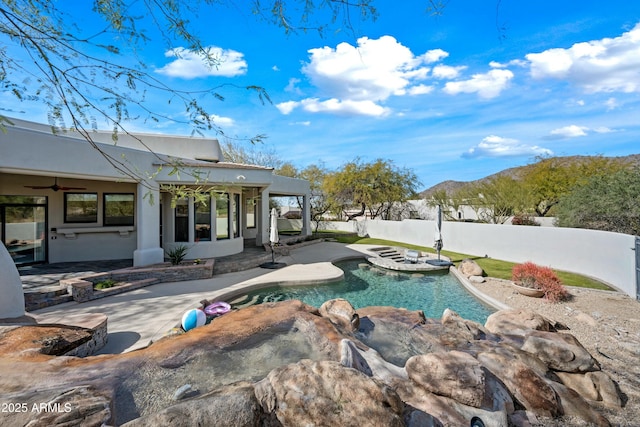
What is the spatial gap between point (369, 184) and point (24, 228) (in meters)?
24.7

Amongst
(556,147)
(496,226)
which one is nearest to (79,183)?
(496,226)

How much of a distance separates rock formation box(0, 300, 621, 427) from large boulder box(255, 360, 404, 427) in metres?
0.01

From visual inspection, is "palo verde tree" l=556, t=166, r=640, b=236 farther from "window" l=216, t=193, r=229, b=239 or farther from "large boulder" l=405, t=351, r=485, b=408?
"window" l=216, t=193, r=229, b=239

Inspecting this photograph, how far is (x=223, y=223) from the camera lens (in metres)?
15.0

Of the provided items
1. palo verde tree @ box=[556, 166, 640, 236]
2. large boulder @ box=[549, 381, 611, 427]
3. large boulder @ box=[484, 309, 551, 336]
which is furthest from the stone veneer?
palo verde tree @ box=[556, 166, 640, 236]

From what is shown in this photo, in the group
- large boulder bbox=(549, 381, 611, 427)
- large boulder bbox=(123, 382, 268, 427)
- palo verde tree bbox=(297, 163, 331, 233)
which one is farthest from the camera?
palo verde tree bbox=(297, 163, 331, 233)

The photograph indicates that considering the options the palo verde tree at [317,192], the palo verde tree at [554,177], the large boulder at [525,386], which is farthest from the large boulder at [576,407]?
the palo verde tree at [317,192]

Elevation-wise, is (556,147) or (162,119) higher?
(556,147)

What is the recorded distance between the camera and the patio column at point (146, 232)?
11422mm

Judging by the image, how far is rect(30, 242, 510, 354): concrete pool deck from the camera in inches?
257

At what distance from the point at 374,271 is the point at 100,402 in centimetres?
1283

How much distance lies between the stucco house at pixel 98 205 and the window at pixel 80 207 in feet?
0.11

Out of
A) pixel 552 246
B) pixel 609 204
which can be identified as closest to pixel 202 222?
pixel 552 246

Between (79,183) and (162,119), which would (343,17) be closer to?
(162,119)
